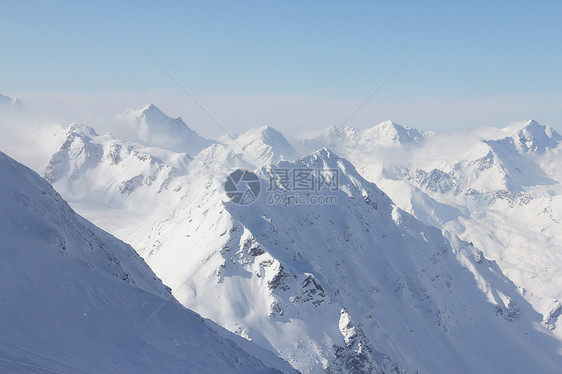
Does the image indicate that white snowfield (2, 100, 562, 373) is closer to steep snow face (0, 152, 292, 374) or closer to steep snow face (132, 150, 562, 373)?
steep snow face (132, 150, 562, 373)

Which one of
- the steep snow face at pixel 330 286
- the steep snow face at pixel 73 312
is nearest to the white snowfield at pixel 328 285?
the steep snow face at pixel 330 286

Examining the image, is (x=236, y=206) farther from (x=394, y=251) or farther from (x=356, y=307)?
(x=394, y=251)

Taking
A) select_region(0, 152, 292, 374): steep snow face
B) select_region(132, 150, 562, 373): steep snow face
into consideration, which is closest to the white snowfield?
select_region(132, 150, 562, 373): steep snow face

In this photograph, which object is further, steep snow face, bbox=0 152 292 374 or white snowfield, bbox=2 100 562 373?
white snowfield, bbox=2 100 562 373

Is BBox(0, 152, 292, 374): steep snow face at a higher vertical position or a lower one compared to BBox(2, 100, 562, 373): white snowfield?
higher

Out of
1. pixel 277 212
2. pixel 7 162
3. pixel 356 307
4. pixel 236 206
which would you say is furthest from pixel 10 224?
pixel 356 307

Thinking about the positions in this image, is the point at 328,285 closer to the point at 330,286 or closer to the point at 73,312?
the point at 330,286

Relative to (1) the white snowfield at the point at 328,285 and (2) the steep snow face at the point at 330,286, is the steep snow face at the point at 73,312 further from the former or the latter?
(2) the steep snow face at the point at 330,286
